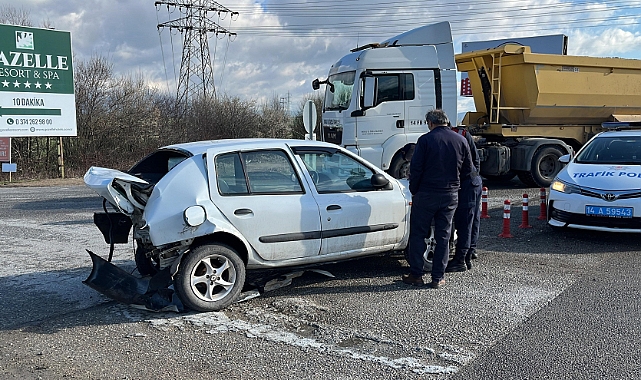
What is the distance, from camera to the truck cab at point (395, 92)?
1234 centimetres

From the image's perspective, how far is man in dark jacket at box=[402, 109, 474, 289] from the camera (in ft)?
18.7

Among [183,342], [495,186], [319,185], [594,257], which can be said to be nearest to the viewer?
[183,342]

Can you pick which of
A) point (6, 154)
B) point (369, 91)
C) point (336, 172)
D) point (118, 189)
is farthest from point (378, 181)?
point (6, 154)

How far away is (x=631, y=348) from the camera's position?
4230 mm

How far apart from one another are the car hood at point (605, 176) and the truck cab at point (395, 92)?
4.26 metres

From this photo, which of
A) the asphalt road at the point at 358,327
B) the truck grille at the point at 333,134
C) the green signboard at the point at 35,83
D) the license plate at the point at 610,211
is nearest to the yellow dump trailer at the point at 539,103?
the truck grille at the point at 333,134

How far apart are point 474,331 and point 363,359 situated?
105cm

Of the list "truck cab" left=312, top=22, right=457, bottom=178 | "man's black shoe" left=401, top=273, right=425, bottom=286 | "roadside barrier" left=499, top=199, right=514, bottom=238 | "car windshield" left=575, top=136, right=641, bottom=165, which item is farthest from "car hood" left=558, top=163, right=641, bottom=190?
"truck cab" left=312, top=22, right=457, bottom=178

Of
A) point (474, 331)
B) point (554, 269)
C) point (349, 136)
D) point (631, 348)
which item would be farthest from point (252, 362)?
point (349, 136)

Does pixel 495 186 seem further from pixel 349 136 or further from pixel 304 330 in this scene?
pixel 304 330

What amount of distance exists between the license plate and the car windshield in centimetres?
129

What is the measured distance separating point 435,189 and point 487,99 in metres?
9.80

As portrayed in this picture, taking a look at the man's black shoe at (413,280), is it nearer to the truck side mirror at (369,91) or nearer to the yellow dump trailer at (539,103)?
the truck side mirror at (369,91)

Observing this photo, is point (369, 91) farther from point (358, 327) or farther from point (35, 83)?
point (35, 83)
